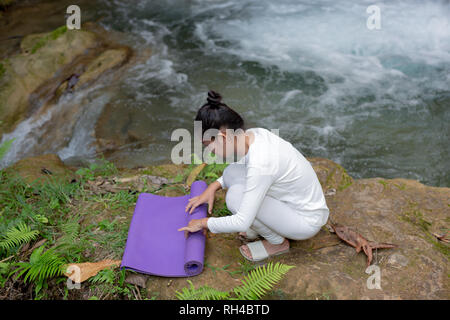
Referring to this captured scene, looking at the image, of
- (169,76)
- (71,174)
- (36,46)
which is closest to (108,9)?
(36,46)

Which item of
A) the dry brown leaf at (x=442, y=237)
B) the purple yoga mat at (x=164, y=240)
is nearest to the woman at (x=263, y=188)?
the purple yoga mat at (x=164, y=240)

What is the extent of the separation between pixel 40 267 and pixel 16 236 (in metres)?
0.49

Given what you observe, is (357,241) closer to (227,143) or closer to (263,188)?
(263,188)

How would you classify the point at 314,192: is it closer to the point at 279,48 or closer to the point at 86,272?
the point at 86,272

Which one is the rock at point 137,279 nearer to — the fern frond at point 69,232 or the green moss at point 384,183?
the fern frond at point 69,232

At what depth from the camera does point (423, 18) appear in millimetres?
7613

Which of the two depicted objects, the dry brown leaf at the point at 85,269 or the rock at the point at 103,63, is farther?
the rock at the point at 103,63

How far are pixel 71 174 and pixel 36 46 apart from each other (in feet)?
15.0

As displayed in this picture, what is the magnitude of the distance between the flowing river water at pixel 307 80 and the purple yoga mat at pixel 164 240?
1709 millimetres

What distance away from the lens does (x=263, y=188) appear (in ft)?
6.97

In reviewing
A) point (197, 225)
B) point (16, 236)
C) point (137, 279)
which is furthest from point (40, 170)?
point (197, 225)

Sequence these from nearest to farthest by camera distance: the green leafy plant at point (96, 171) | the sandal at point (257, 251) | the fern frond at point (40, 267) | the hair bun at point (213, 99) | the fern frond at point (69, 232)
Answer: the hair bun at point (213, 99), the fern frond at point (40, 267), the sandal at point (257, 251), the fern frond at point (69, 232), the green leafy plant at point (96, 171)

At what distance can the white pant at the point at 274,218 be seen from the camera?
93.6 inches

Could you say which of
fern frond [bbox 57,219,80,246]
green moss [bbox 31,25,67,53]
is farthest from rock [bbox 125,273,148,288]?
green moss [bbox 31,25,67,53]
